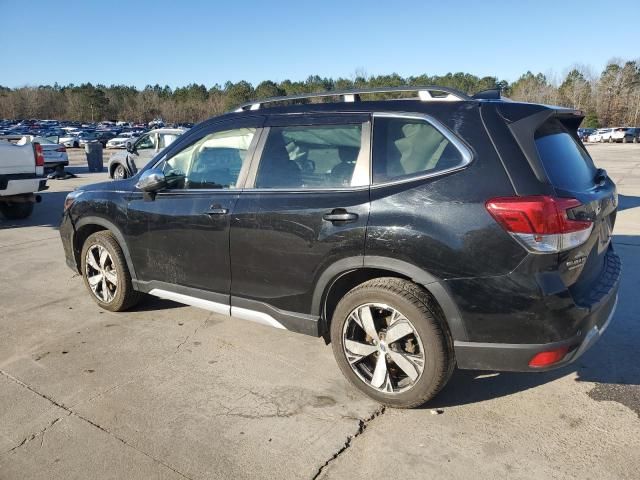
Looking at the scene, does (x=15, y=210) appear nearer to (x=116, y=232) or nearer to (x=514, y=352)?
(x=116, y=232)

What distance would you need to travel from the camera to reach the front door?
362 centimetres

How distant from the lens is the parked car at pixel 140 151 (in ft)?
48.4

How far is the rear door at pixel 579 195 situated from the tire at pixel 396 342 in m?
0.74

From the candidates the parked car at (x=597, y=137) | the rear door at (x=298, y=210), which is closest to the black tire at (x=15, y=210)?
the rear door at (x=298, y=210)

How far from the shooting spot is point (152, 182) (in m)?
3.98

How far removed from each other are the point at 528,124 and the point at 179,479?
8.47 ft

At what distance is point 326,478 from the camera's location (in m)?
2.45

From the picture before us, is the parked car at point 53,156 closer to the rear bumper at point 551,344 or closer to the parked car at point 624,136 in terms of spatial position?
the rear bumper at point 551,344

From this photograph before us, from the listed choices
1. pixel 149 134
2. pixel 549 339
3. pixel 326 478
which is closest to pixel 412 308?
pixel 549 339

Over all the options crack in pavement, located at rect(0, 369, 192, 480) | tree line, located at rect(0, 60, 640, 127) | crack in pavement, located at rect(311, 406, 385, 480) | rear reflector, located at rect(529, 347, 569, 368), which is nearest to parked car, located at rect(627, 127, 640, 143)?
tree line, located at rect(0, 60, 640, 127)

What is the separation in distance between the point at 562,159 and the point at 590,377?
60.2 inches

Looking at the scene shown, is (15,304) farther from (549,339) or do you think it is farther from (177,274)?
(549,339)

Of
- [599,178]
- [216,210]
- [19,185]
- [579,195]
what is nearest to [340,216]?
[216,210]

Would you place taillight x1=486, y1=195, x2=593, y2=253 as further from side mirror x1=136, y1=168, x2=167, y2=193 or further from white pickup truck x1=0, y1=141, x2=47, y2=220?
white pickup truck x1=0, y1=141, x2=47, y2=220
